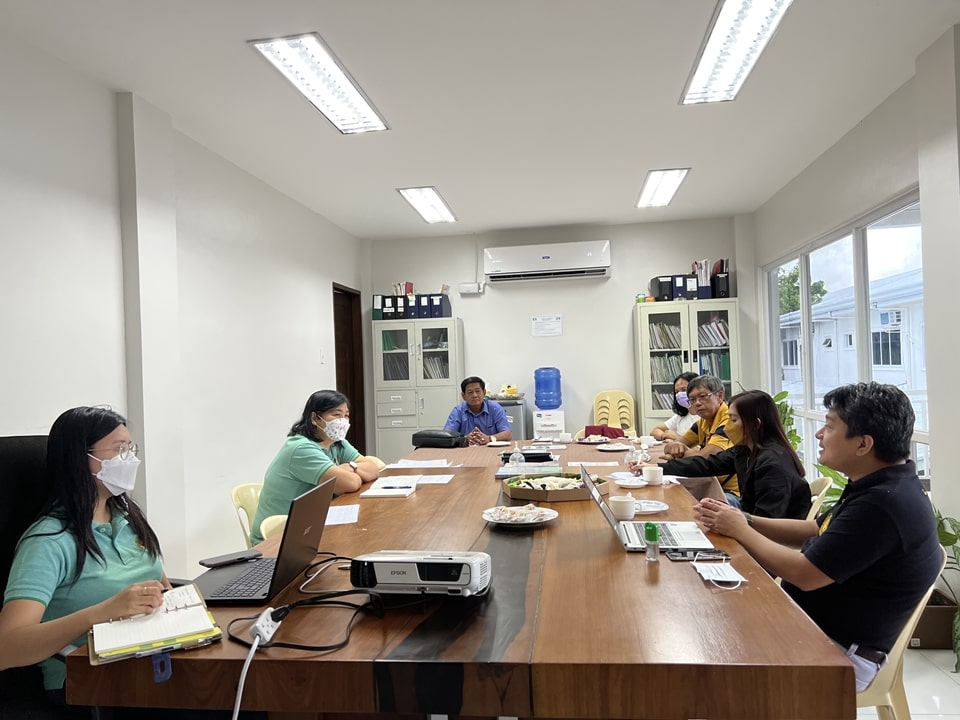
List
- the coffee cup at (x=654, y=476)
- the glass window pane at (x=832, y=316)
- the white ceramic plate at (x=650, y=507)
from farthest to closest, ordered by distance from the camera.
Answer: the glass window pane at (x=832, y=316) → the coffee cup at (x=654, y=476) → the white ceramic plate at (x=650, y=507)

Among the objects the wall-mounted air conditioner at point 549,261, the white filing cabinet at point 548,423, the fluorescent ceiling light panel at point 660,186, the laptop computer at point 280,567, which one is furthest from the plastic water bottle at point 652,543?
the wall-mounted air conditioner at point 549,261

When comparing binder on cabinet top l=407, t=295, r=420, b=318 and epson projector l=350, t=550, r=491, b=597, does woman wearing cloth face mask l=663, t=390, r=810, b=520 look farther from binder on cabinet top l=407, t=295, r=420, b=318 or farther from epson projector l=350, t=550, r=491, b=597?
binder on cabinet top l=407, t=295, r=420, b=318

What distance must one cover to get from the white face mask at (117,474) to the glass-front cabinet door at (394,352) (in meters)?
4.93

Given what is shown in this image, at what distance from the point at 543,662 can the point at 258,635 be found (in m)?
0.57

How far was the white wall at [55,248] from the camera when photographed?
2.54 metres

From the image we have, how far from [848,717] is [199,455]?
363 centimetres

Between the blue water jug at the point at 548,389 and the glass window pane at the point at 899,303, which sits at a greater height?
the glass window pane at the point at 899,303

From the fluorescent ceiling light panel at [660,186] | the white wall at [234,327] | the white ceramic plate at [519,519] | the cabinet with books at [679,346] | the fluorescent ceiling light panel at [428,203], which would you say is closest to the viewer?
the white ceramic plate at [519,519]

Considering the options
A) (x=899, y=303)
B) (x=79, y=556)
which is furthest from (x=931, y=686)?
(x=79, y=556)

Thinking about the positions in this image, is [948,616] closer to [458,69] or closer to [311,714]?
[311,714]

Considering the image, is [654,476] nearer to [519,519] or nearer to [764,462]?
[764,462]

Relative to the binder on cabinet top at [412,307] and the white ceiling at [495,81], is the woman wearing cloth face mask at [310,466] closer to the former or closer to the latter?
the white ceiling at [495,81]

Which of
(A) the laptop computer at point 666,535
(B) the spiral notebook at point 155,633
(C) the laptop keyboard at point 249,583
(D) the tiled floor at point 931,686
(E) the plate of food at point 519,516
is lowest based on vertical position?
(D) the tiled floor at point 931,686

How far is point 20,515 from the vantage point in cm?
160
